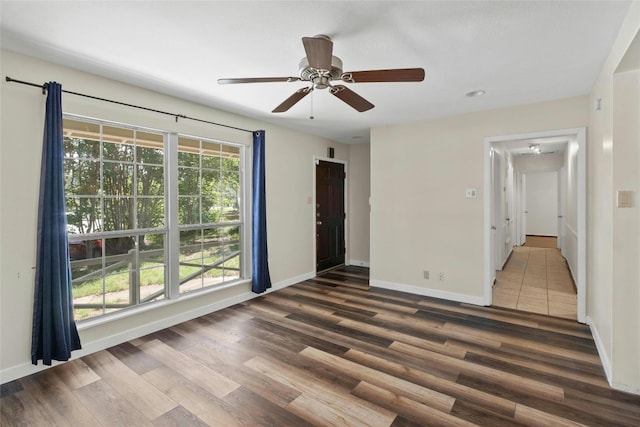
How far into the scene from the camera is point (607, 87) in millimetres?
2416

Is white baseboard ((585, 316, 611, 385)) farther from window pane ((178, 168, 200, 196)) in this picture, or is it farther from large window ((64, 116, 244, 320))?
window pane ((178, 168, 200, 196))

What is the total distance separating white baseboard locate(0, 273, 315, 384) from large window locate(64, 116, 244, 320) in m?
0.27

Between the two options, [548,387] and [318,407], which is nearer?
[318,407]

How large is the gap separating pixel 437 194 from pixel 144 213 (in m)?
3.74

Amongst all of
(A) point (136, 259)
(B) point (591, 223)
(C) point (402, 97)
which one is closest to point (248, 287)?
(A) point (136, 259)

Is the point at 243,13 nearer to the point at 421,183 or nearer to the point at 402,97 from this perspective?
the point at 402,97

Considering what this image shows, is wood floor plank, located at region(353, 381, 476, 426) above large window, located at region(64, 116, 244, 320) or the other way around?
the other way around

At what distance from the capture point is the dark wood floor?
6.50 ft

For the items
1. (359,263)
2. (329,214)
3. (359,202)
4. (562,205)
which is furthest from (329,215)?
(562,205)

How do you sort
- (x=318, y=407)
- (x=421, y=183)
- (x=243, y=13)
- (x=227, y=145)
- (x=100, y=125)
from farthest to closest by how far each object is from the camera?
1. (x=421, y=183)
2. (x=227, y=145)
3. (x=100, y=125)
4. (x=318, y=407)
5. (x=243, y=13)

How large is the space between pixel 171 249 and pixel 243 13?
261 centimetres

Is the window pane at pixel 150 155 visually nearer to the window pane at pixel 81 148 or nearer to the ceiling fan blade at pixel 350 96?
the window pane at pixel 81 148

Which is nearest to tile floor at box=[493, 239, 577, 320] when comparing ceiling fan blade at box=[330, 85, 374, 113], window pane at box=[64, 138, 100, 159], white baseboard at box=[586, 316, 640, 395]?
white baseboard at box=[586, 316, 640, 395]

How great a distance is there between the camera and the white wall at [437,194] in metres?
3.80
